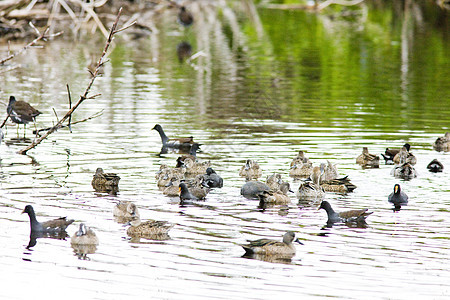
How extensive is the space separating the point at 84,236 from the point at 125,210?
1794 millimetres

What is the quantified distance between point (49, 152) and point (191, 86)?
12.7m

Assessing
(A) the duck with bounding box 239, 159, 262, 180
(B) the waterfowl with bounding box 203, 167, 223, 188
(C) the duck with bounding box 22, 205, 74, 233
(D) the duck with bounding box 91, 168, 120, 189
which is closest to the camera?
(C) the duck with bounding box 22, 205, 74, 233

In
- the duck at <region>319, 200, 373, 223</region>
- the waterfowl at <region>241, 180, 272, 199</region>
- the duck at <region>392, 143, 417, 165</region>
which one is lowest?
the duck at <region>319, 200, 373, 223</region>

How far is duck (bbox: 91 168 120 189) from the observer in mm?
16469

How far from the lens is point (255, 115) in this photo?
26.2 metres

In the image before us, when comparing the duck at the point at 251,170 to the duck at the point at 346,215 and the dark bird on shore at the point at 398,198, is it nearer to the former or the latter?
the dark bird on shore at the point at 398,198

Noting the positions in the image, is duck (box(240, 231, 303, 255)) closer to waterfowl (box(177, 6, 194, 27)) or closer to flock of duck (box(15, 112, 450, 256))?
flock of duck (box(15, 112, 450, 256))

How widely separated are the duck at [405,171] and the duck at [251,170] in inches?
125

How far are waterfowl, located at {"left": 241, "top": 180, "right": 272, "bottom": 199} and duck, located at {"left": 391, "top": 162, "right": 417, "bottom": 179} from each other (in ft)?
11.7

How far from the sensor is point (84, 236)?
12477mm

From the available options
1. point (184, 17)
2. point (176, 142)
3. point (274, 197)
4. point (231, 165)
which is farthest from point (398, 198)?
point (184, 17)

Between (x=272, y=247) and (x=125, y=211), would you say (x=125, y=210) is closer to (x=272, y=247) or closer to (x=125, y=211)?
(x=125, y=211)

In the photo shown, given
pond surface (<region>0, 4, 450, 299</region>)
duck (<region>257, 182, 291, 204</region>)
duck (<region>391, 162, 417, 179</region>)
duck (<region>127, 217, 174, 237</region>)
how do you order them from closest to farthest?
pond surface (<region>0, 4, 450, 299</region>) → duck (<region>127, 217, 174, 237</region>) → duck (<region>257, 182, 291, 204</region>) → duck (<region>391, 162, 417, 179</region>)

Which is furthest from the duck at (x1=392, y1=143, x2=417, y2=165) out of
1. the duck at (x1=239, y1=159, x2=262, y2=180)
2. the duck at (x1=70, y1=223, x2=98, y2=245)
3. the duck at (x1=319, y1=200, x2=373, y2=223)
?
the duck at (x1=70, y1=223, x2=98, y2=245)
